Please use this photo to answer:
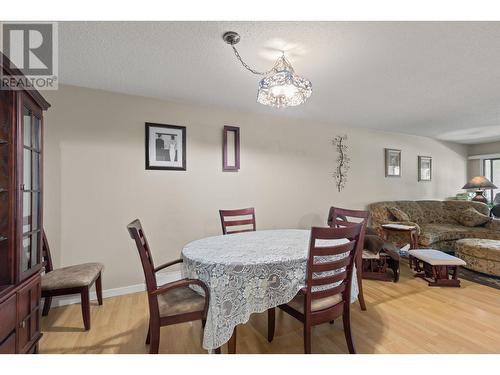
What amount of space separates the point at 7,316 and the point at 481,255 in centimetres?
462

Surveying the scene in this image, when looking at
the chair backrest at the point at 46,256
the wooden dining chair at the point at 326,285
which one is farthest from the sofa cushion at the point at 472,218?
the chair backrest at the point at 46,256

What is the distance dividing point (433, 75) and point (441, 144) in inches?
153

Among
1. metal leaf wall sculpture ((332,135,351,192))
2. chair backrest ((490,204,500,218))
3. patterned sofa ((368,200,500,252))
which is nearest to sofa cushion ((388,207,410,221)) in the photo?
patterned sofa ((368,200,500,252))

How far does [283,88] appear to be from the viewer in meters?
1.69

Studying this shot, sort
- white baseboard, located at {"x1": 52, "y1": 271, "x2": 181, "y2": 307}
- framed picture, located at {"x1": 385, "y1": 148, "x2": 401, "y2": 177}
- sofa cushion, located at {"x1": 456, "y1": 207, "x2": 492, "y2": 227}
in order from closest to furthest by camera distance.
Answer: white baseboard, located at {"x1": 52, "y1": 271, "x2": 181, "y2": 307} → sofa cushion, located at {"x1": 456, "y1": 207, "x2": 492, "y2": 227} → framed picture, located at {"x1": 385, "y1": 148, "x2": 401, "y2": 177}

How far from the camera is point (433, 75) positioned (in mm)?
2305

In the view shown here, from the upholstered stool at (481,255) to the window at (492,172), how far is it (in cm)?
324

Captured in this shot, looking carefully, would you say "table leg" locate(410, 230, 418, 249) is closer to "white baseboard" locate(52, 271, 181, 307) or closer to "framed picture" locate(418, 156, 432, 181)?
"framed picture" locate(418, 156, 432, 181)

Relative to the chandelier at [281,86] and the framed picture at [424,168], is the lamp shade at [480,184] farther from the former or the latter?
the chandelier at [281,86]

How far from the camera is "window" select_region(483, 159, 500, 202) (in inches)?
215

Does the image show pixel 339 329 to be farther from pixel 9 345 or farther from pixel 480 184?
pixel 480 184
